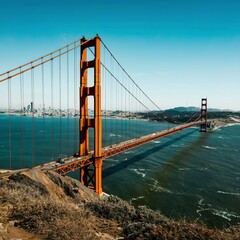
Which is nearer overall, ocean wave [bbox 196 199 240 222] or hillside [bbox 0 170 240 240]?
hillside [bbox 0 170 240 240]

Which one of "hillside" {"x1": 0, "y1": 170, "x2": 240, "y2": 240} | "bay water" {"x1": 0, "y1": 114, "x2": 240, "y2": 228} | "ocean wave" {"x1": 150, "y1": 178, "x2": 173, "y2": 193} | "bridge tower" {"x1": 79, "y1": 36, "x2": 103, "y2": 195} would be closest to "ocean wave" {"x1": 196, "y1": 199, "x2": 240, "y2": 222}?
"bay water" {"x1": 0, "y1": 114, "x2": 240, "y2": 228}

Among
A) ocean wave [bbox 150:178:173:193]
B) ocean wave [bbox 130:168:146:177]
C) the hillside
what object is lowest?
ocean wave [bbox 150:178:173:193]

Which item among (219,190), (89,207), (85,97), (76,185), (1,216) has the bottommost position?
(219,190)

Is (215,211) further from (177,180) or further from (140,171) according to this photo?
(140,171)

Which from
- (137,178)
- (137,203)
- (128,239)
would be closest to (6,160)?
(137,178)

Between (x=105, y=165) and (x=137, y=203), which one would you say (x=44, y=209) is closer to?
(x=137, y=203)

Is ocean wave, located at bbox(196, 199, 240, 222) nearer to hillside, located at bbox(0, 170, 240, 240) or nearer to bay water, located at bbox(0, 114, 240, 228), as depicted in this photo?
bay water, located at bbox(0, 114, 240, 228)

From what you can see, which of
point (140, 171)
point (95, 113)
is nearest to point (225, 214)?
point (140, 171)

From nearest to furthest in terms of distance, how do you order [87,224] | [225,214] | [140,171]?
[87,224]
[225,214]
[140,171]
